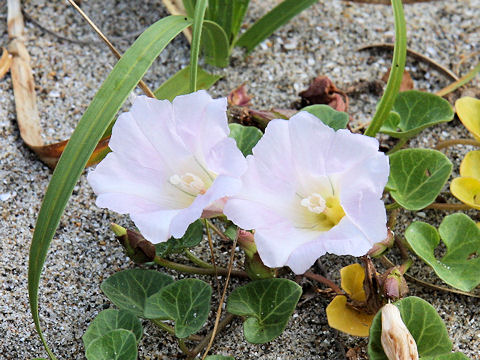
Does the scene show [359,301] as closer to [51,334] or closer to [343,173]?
[343,173]

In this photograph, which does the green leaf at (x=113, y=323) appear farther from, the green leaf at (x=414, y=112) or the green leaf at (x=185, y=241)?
the green leaf at (x=414, y=112)

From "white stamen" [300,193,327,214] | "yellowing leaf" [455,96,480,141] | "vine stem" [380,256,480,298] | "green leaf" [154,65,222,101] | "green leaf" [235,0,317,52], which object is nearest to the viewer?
"white stamen" [300,193,327,214]

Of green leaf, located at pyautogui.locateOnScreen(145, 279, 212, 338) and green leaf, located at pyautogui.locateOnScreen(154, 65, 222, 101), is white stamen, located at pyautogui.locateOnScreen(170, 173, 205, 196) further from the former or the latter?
green leaf, located at pyautogui.locateOnScreen(154, 65, 222, 101)

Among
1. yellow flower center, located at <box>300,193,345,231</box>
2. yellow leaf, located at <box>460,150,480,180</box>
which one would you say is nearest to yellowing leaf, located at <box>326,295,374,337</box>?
yellow flower center, located at <box>300,193,345,231</box>

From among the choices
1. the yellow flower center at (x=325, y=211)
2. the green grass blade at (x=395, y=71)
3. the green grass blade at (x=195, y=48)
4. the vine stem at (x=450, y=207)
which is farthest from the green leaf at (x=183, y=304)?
the vine stem at (x=450, y=207)

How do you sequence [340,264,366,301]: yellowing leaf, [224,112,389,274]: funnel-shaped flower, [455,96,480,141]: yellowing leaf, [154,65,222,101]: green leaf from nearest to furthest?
[224,112,389,274]: funnel-shaped flower, [340,264,366,301]: yellowing leaf, [455,96,480,141]: yellowing leaf, [154,65,222,101]: green leaf

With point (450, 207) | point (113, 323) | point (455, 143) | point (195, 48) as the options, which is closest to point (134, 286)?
point (113, 323)

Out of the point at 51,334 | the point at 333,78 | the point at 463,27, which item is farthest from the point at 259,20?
the point at 51,334
